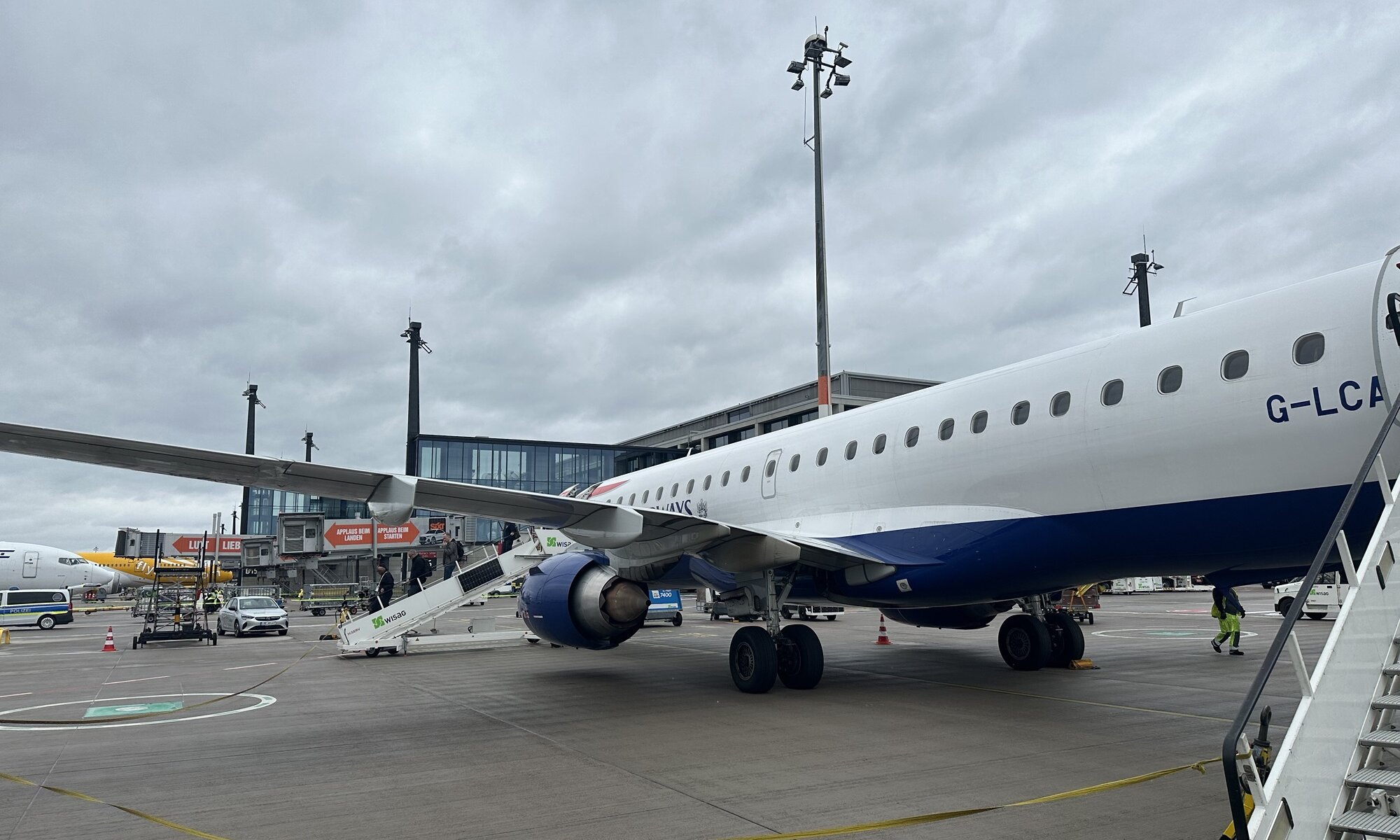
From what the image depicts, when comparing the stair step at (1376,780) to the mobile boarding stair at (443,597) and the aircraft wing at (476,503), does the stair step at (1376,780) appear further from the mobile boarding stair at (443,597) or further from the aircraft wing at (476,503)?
the mobile boarding stair at (443,597)

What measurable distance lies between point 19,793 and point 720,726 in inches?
236

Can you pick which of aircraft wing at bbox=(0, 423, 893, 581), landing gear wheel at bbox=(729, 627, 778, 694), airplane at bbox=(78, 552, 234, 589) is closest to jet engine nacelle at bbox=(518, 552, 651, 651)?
aircraft wing at bbox=(0, 423, 893, 581)

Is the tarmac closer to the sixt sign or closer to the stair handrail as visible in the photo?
the stair handrail

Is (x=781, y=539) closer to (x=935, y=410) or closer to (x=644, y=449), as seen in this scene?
(x=935, y=410)

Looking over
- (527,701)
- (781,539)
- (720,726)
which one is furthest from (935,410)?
(527,701)

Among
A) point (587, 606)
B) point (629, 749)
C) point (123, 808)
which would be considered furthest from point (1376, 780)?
point (587, 606)

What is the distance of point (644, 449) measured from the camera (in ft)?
209

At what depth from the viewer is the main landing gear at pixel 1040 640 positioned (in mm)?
13477

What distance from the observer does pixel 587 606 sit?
42.6 ft

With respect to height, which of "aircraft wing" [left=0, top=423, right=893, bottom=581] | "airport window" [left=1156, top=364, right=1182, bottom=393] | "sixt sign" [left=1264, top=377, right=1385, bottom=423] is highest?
"airport window" [left=1156, top=364, right=1182, bottom=393]

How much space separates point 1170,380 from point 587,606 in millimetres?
8292

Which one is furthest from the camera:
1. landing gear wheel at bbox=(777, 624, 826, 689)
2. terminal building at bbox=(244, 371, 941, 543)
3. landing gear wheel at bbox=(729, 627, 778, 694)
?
terminal building at bbox=(244, 371, 941, 543)

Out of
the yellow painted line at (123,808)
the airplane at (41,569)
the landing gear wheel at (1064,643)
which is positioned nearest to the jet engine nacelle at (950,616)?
the landing gear wheel at (1064,643)

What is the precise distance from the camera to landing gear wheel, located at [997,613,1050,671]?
13453mm
